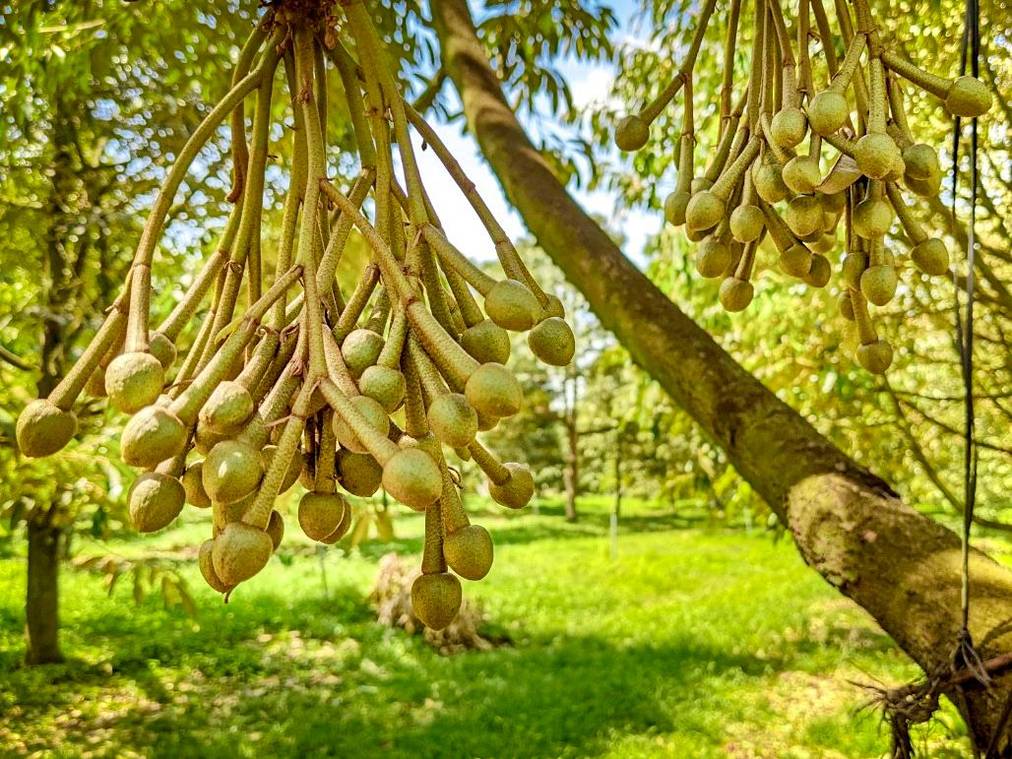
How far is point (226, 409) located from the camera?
0.50 metres

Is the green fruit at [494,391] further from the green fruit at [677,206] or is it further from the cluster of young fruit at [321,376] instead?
the green fruit at [677,206]

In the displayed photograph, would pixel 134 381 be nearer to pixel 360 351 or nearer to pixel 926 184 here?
pixel 360 351

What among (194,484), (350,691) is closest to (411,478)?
(194,484)

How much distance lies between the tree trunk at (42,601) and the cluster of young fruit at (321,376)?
7.32 meters

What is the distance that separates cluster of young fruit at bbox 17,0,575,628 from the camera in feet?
1.58

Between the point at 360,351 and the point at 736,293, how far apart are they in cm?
60

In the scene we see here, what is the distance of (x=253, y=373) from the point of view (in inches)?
21.7

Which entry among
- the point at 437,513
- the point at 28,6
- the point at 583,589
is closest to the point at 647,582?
the point at 583,589

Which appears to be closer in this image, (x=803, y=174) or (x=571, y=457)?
(x=803, y=174)

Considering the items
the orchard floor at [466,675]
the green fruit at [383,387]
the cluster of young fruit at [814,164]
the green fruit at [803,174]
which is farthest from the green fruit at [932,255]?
the orchard floor at [466,675]

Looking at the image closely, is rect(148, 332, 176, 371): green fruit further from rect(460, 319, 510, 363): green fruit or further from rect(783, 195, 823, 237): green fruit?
rect(783, 195, 823, 237): green fruit

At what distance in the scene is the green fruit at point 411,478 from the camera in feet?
1.39

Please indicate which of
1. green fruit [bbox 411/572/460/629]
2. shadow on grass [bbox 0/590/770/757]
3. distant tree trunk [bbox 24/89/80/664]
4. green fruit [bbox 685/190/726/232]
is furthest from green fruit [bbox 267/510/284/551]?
shadow on grass [bbox 0/590/770/757]

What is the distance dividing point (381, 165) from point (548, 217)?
4.39ft
